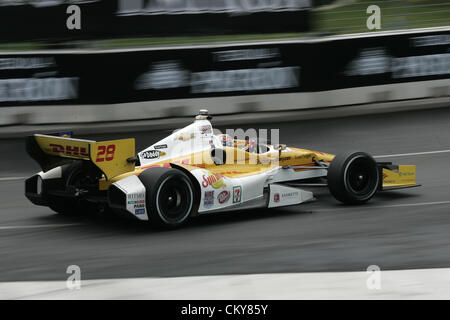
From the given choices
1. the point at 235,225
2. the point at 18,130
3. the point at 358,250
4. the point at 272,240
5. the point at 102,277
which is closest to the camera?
the point at 102,277

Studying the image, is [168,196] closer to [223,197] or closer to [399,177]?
[223,197]

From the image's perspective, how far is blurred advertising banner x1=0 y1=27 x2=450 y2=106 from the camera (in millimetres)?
14805

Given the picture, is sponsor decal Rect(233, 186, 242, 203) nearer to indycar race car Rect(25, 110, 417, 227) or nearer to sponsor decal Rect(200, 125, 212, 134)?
indycar race car Rect(25, 110, 417, 227)

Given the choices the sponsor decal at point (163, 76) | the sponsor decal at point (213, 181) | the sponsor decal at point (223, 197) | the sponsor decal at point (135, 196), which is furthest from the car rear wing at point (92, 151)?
the sponsor decal at point (163, 76)

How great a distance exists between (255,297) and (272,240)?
7.55ft

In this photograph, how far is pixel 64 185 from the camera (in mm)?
9125

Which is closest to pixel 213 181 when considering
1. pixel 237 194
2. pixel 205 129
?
pixel 237 194

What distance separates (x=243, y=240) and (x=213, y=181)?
3.16 ft

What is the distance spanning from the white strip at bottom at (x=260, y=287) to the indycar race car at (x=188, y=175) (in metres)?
1.91

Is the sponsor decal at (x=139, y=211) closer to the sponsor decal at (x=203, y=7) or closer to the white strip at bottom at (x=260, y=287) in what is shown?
the white strip at bottom at (x=260, y=287)

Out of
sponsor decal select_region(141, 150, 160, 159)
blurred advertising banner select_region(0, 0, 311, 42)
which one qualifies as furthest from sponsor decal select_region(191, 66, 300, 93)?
sponsor decal select_region(141, 150, 160, 159)

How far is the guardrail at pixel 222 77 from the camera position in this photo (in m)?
14.8
